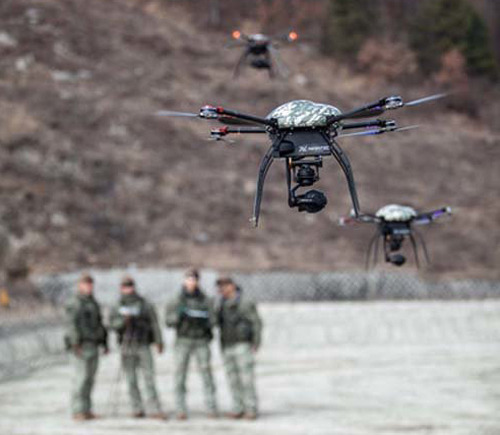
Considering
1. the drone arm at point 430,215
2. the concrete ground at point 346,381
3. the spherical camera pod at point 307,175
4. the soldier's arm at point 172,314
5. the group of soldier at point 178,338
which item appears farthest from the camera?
the group of soldier at point 178,338

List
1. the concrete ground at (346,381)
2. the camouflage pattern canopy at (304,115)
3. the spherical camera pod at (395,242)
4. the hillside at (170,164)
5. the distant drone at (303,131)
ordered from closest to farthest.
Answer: the distant drone at (303,131), the camouflage pattern canopy at (304,115), the spherical camera pod at (395,242), the concrete ground at (346,381), the hillside at (170,164)

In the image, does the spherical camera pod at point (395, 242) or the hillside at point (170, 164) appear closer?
the spherical camera pod at point (395, 242)

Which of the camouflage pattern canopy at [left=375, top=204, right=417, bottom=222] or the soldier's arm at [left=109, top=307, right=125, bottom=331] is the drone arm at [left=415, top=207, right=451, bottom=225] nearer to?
the camouflage pattern canopy at [left=375, top=204, right=417, bottom=222]

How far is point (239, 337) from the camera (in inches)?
835

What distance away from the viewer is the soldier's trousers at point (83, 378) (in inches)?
834

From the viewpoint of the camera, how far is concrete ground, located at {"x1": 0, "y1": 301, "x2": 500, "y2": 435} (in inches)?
802

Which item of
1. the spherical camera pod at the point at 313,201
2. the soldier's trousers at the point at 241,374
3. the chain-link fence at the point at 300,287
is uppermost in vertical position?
the chain-link fence at the point at 300,287

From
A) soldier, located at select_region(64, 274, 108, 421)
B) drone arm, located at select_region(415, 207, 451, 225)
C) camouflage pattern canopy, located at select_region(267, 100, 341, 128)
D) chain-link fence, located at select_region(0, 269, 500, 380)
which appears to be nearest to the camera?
camouflage pattern canopy, located at select_region(267, 100, 341, 128)

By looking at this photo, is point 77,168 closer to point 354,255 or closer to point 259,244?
point 259,244

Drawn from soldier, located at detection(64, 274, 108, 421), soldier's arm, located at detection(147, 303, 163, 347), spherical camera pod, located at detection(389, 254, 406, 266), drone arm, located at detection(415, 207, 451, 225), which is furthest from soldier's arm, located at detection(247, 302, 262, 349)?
spherical camera pod, located at detection(389, 254, 406, 266)

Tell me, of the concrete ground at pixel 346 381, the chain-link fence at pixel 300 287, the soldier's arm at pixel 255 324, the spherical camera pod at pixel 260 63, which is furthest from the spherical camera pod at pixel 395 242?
the chain-link fence at pixel 300 287

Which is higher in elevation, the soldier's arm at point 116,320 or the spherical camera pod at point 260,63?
the spherical camera pod at point 260,63

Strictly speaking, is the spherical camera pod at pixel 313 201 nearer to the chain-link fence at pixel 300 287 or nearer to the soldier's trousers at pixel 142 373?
the soldier's trousers at pixel 142 373

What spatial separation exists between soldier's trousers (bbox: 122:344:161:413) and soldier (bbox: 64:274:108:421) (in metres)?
0.44
